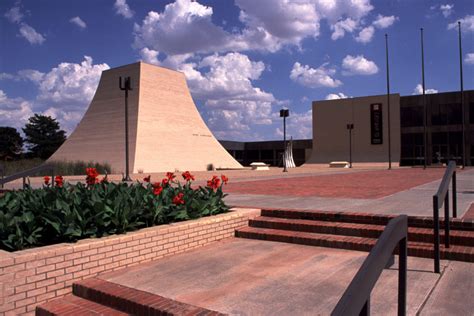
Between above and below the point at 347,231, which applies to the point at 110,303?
below

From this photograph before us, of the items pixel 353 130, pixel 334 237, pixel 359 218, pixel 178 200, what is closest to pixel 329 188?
pixel 359 218

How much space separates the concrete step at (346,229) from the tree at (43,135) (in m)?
69.2

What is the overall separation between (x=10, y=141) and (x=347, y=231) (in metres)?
75.6

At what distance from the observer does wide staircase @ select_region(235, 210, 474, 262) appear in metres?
5.18

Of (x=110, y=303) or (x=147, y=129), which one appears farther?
(x=147, y=129)

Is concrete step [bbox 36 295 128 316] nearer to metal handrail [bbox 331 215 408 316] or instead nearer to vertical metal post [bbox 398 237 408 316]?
vertical metal post [bbox 398 237 408 316]

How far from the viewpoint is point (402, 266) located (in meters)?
2.70

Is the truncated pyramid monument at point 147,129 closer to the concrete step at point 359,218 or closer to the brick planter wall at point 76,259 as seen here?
the concrete step at point 359,218

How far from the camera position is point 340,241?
5.65 metres

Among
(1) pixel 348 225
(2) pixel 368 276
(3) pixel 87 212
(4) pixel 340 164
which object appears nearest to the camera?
(2) pixel 368 276

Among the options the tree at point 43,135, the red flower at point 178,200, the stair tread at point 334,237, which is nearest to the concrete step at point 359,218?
the stair tread at point 334,237

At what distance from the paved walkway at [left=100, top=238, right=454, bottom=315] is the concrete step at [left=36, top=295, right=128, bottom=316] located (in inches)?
14.5

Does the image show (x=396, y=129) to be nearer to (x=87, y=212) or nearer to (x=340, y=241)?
(x=340, y=241)

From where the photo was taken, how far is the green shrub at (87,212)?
452 centimetres
